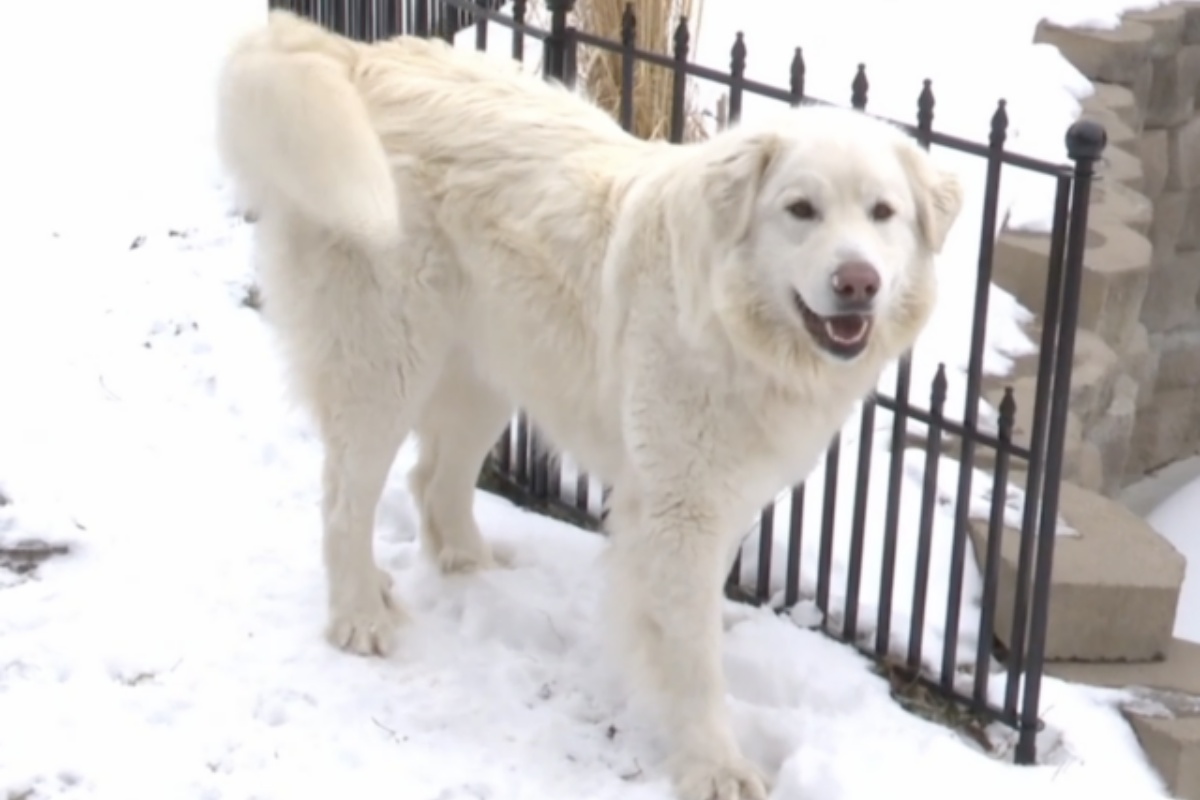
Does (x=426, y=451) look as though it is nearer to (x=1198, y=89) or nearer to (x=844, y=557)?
(x=844, y=557)

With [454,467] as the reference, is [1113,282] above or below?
above

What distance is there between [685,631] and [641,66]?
123 inches

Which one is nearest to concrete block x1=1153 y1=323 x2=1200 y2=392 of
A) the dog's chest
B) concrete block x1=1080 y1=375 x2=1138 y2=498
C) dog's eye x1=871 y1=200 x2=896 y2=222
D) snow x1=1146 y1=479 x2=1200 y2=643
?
snow x1=1146 y1=479 x2=1200 y2=643

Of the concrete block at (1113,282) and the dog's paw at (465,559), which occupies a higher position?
the concrete block at (1113,282)

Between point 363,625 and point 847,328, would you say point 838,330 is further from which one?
point 363,625

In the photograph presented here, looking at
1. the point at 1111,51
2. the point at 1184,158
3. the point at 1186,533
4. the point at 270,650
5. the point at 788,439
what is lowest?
the point at 1186,533

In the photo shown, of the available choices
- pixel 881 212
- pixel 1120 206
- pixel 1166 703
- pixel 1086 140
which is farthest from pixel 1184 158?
pixel 881 212

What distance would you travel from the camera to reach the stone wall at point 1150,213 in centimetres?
576

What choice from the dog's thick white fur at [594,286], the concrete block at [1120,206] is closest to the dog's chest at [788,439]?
the dog's thick white fur at [594,286]

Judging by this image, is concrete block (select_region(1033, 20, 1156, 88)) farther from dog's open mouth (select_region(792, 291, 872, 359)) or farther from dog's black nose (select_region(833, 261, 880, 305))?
dog's black nose (select_region(833, 261, 880, 305))

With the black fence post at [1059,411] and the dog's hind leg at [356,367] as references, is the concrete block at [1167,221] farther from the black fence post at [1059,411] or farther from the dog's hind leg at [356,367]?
the dog's hind leg at [356,367]

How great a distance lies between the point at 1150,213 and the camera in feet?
20.1

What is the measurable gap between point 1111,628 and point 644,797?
4.53 feet

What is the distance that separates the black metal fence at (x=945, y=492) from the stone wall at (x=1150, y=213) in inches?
61.8
